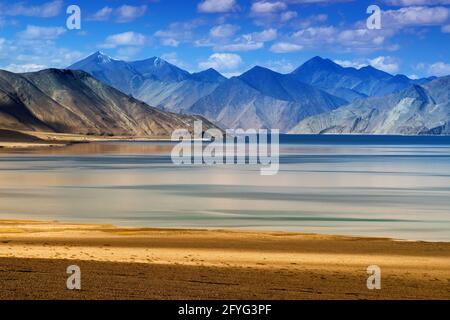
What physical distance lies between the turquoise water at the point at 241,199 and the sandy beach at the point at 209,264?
226 inches

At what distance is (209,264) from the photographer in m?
24.9

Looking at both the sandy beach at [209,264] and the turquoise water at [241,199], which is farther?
the turquoise water at [241,199]

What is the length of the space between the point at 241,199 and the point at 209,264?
1192 inches

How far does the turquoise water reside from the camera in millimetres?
41156

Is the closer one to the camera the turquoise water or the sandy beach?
the sandy beach

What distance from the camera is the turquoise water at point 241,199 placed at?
135 feet

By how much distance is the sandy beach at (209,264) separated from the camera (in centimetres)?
1919

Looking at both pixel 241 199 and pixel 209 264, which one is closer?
pixel 209 264

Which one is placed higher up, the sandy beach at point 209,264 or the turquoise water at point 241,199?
the turquoise water at point 241,199

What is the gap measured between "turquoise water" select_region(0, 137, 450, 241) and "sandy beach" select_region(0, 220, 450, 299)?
226 inches

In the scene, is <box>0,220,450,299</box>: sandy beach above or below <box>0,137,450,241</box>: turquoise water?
below

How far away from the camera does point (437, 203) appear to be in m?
52.2

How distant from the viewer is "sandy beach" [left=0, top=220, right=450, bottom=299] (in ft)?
63.0
